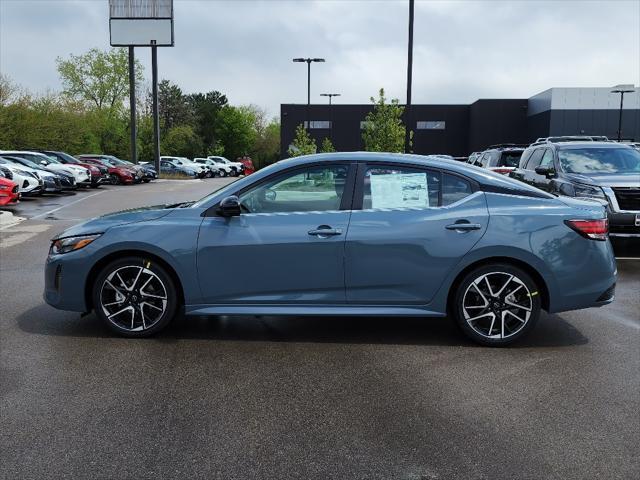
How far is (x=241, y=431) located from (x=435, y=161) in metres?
2.89

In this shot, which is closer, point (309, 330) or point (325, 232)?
point (325, 232)

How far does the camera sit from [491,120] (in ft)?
196

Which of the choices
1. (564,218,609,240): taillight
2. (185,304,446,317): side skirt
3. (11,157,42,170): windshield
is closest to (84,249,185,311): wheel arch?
(185,304,446,317): side skirt

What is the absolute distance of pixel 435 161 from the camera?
18.0 ft

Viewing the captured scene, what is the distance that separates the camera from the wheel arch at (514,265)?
A: 5227 mm

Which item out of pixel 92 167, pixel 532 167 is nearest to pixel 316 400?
pixel 532 167

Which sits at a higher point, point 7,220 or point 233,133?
point 233,133

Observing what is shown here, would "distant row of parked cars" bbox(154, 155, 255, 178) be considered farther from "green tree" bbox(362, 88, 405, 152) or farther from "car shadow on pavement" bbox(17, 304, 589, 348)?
"car shadow on pavement" bbox(17, 304, 589, 348)

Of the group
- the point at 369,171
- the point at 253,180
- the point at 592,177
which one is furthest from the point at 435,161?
the point at 592,177

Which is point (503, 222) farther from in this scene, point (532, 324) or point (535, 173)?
point (535, 173)

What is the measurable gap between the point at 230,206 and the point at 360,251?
43.6 inches

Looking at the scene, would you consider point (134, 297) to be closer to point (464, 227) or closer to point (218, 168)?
point (464, 227)

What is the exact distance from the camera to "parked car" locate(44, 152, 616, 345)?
5168 mm

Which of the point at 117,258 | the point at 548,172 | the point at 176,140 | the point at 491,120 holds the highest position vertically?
the point at 491,120
